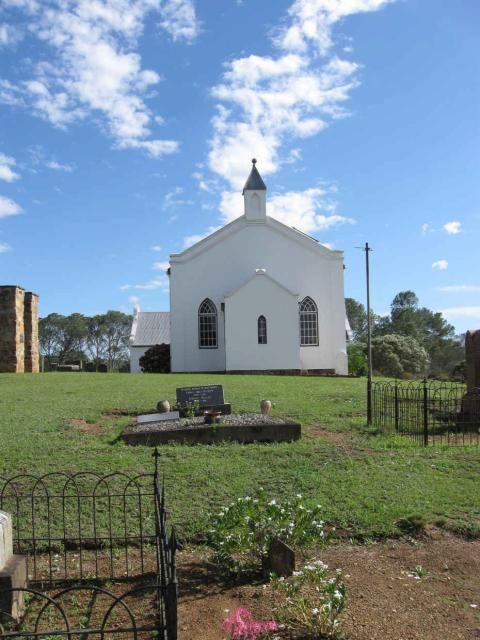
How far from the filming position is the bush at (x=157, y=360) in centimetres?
3369

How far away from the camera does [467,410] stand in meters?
13.7

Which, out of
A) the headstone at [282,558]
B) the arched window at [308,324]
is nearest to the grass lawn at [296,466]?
the headstone at [282,558]

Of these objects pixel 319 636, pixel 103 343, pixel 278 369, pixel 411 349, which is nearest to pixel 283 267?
pixel 278 369

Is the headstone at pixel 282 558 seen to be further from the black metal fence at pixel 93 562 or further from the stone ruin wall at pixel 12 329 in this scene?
the stone ruin wall at pixel 12 329

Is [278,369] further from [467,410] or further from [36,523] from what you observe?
[36,523]

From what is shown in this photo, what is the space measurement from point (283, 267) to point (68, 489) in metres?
26.4

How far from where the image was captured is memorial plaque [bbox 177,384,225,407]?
41.5 ft

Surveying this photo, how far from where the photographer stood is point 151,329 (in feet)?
153

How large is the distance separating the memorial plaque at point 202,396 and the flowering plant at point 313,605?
7.97m

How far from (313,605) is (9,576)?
7.35ft

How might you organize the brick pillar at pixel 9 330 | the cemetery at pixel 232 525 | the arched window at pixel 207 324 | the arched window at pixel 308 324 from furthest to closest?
1. the arched window at pixel 308 324
2. the arched window at pixel 207 324
3. the brick pillar at pixel 9 330
4. the cemetery at pixel 232 525

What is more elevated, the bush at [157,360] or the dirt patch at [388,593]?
the bush at [157,360]

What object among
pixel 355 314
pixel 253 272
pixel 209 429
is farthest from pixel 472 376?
pixel 355 314

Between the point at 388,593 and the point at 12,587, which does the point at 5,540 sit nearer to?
the point at 12,587
